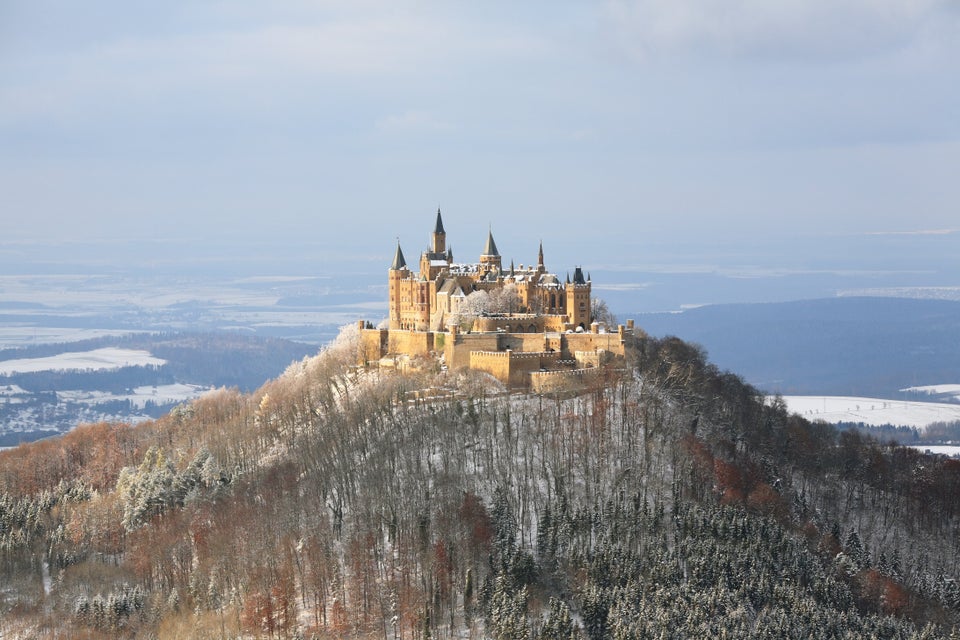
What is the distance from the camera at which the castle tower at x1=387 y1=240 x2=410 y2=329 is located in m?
108

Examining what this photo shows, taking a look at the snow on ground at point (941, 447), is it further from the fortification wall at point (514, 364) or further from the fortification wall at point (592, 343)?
the fortification wall at point (514, 364)

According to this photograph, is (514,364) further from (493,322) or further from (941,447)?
(941,447)

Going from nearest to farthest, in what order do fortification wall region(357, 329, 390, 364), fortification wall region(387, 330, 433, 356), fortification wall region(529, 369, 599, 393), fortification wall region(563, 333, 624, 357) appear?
fortification wall region(529, 369, 599, 393)
fortification wall region(563, 333, 624, 357)
fortification wall region(387, 330, 433, 356)
fortification wall region(357, 329, 390, 364)

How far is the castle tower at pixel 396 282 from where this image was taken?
10850 cm

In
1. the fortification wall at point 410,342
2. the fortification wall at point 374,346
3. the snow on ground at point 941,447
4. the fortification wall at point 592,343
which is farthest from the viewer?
the snow on ground at point 941,447

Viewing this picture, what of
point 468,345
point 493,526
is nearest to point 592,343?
point 468,345

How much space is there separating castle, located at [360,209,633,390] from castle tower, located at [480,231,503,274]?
3.5 inches

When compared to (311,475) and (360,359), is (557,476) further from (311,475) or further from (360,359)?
(360,359)

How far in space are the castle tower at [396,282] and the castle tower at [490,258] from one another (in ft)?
21.6

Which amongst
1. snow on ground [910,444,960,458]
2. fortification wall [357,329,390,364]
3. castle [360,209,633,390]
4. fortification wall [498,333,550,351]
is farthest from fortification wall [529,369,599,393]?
snow on ground [910,444,960,458]

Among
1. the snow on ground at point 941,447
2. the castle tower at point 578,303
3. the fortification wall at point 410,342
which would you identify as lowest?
the snow on ground at point 941,447

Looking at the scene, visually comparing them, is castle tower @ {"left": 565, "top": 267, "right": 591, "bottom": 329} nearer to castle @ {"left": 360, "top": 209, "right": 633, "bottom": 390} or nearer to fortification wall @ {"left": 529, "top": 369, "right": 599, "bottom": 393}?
castle @ {"left": 360, "top": 209, "right": 633, "bottom": 390}

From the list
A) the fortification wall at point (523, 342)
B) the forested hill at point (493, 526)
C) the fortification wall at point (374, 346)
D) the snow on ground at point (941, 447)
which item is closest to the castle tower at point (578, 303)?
the forested hill at point (493, 526)

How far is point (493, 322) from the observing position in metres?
96.1
